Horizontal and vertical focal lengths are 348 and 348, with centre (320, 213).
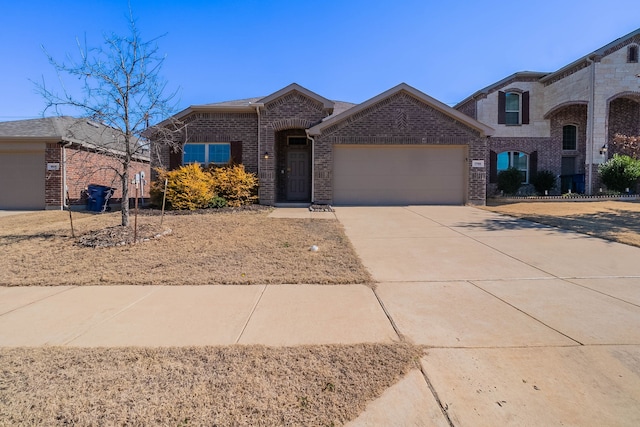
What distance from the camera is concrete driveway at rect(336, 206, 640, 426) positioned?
2.38 meters

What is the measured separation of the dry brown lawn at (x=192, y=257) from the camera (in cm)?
A: 526

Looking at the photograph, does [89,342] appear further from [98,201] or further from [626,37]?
[626,37]

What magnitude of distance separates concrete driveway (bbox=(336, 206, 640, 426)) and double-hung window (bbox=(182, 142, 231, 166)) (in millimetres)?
9170

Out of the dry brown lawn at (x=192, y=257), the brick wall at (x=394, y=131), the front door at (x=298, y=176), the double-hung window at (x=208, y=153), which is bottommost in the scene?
the dry brown lawn at (x=192, y=257)

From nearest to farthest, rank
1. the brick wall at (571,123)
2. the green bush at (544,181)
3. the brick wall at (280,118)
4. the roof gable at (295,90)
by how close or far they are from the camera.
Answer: the roof gable at (295,90)
the brick wall at (280,118)
the green bush at (544,181)
the brick wall at (571,123)

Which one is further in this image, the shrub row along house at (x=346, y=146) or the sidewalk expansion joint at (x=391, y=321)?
the shrub row along house at (x=346, y=146)

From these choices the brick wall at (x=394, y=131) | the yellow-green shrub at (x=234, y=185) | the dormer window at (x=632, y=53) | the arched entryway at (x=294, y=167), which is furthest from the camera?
the dormer window at (x=632, y=53)

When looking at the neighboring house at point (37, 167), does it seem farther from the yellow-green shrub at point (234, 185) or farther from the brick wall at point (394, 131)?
the brick wall at point (394, 131)

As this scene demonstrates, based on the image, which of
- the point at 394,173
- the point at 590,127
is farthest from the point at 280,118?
the point at 590,127

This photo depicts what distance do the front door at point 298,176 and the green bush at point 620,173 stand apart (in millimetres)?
15275

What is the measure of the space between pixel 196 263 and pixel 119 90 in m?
4.60

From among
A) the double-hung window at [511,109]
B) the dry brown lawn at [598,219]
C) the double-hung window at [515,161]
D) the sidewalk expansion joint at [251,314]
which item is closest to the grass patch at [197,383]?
the sidewalk expansion joint at [251,314]

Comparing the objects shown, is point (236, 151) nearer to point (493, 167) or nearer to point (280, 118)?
point (280, 118)

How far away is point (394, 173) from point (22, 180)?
15.2 m
